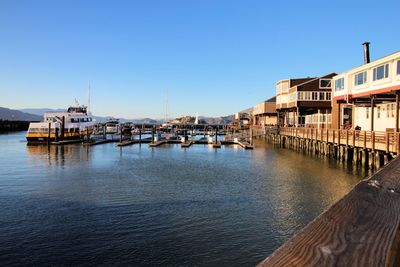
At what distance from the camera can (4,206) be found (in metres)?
18.5

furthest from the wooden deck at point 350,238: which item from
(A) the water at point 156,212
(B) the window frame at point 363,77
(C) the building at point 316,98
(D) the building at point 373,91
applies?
(C) the building at point 316,98

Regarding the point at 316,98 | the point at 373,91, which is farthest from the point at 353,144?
the point at 316,98

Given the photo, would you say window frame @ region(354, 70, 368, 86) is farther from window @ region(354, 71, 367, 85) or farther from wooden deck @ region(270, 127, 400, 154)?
wooden deck @ region(270, 127, 400, 154)

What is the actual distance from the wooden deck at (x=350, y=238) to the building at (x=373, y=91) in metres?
29.7

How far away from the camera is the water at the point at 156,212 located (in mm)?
12281

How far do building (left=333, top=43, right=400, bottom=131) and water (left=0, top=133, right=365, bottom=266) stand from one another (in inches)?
329

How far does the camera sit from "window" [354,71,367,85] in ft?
125

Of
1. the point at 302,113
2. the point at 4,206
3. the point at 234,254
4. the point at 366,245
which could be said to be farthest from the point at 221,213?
the point at 302,113

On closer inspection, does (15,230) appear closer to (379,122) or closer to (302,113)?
(379,122)

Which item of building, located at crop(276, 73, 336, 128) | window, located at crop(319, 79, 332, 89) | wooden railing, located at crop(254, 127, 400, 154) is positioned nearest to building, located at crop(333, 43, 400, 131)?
wooden railing, located at crop(254, 127, 400, 154)

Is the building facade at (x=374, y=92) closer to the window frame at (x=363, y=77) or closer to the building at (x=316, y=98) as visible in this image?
the window frame at (x=363, y=77)

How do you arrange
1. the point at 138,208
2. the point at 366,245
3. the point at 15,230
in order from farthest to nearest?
the point at 138,208 < the point at 15,230 < the point at 366,245

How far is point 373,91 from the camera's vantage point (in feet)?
114

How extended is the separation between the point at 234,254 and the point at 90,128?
240ft
